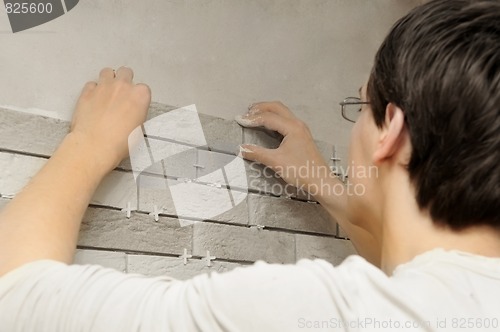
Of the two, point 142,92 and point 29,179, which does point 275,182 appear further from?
point 29,179

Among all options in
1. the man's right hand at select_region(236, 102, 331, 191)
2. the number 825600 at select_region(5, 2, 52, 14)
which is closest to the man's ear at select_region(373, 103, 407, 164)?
the man's right hand at select_region(236, 102, 331, 191)

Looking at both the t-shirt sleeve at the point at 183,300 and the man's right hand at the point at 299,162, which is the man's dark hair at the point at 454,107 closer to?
the t-shirt sleeve at the point at 183,300

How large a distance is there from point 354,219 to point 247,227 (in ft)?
0.75

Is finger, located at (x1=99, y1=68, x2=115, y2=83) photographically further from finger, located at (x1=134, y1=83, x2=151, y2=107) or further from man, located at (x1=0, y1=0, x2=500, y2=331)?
Result: man, located at (x1=0, y1=0, x2=500, y2=331)

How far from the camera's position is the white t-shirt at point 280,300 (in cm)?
67

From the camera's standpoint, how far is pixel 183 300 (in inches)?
27.7

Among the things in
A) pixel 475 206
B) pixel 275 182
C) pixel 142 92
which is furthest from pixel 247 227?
pixel 475 206

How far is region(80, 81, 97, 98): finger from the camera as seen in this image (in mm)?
1125

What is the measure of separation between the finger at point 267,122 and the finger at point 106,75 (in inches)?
11.5

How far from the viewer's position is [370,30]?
1.63 meters

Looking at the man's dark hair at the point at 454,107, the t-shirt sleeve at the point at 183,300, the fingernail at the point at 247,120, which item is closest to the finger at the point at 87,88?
the fingernail at the point at 247,120

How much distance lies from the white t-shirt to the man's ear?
0.54 feet

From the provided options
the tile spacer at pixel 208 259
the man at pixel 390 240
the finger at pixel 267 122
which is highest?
the finger at pixel 267 122

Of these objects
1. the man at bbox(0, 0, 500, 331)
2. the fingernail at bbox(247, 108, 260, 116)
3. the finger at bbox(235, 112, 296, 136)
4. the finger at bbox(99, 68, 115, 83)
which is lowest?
the man at bbox(0, 0, 500, 331)
